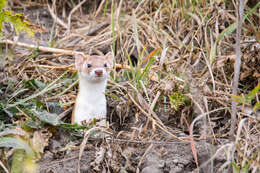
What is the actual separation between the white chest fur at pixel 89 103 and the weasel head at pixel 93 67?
80 mm

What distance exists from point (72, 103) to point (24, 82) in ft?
1.82

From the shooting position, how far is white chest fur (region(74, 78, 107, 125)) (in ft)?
10.8

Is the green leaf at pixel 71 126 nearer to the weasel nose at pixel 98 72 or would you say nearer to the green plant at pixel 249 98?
the weasel nose at pixel 98 72

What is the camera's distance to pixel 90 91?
3.27 metres

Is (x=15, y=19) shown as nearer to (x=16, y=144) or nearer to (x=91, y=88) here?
(x=91, y=88)

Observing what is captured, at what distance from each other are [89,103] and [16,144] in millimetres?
820

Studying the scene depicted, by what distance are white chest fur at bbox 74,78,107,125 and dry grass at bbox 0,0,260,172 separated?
0.19 metres

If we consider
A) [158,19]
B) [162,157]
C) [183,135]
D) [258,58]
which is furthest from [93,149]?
[158,19]

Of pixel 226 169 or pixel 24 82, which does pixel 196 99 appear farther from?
pixel 24 82

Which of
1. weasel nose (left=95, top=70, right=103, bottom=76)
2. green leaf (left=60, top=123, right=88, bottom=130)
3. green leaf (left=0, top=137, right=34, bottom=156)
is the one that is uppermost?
weasel nose (left=95, top=70, right=103, bottom=76)

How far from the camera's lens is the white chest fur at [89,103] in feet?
10.8

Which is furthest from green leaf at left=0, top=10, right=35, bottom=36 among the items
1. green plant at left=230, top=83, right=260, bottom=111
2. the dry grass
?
green plant at left=230, top=83, right=260, bottom=111

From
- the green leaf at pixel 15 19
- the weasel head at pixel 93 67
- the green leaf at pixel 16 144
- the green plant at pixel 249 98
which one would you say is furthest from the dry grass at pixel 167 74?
the green leaf at pixel 15 19

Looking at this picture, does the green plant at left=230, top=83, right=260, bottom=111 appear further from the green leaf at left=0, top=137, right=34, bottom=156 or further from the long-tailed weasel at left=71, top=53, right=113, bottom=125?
the green leaf at left=0, top=137, right=34, bottom=156
